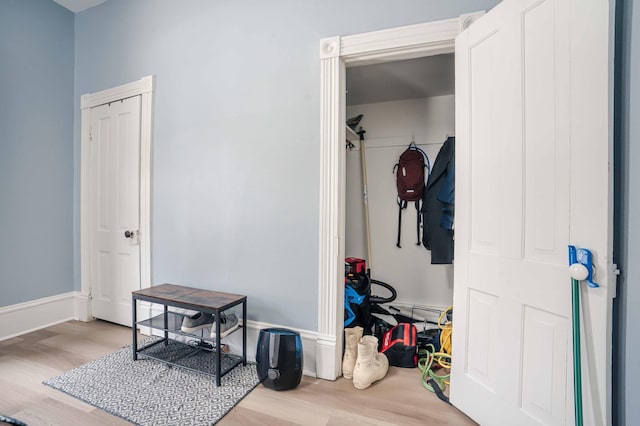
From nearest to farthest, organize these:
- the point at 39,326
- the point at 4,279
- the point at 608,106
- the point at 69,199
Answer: the point at 608,106 → the point at 4,279 → the point at 39,326 → the point at 69,199

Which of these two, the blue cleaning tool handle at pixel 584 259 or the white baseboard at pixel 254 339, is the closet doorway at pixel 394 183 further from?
the blue cleaning tool handle at pixel 584 259

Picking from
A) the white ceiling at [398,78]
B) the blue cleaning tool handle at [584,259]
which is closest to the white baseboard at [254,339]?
the blue cleaning tool handle at [584,259]

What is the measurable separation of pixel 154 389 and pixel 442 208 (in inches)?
93.7

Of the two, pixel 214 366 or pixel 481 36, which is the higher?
pixel 481 36

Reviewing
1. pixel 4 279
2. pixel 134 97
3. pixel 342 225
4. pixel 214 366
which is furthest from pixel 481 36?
pixel 4 279

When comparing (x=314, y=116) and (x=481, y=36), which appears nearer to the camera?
(x=481, y=36)

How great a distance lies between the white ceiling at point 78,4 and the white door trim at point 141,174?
825 millimetres

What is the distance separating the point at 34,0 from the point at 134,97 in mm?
1258

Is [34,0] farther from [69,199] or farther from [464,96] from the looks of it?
[464,96]

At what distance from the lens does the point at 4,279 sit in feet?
8.30

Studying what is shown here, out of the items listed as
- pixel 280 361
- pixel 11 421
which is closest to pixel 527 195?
pixel 280 361

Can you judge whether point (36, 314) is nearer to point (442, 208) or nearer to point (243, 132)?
point (243, 132)

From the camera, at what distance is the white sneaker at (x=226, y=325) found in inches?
75.4

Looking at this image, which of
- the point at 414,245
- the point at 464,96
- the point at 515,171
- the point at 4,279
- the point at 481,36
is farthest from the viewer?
the point at 414,245
